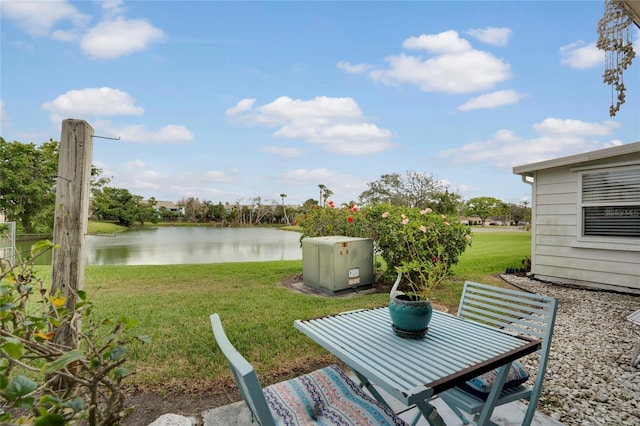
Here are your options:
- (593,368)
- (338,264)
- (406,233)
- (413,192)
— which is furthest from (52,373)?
(413,192)

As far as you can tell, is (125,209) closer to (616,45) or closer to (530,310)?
(616,45)

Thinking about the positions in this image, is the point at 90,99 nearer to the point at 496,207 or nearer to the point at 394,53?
the point at 394,53

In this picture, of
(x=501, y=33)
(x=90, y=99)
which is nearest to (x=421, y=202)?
(x=501, y=33)

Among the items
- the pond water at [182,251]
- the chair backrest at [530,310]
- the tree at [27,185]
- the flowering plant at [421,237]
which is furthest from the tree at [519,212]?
the chair backrest at [530,310]

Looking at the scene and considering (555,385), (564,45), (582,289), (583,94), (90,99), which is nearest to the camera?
(555,385)

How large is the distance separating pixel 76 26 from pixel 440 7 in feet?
24.7

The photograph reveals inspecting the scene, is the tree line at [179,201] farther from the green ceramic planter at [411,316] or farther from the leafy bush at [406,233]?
the green ceramic planter at [411,316]

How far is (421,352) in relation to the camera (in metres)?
1.47

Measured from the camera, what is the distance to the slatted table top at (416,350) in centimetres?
122

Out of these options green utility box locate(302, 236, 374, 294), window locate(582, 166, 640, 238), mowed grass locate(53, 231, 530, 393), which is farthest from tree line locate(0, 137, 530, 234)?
window locate(582, 166, 640, 238)

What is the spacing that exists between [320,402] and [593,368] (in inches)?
109

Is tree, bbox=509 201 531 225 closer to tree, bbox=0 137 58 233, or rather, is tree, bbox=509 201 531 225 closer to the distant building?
the distant building

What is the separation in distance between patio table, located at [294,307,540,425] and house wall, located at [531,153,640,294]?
18.3 feet

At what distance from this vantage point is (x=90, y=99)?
8680 millimetres
